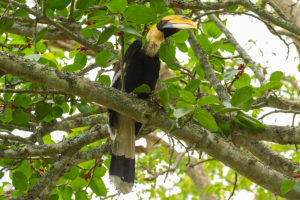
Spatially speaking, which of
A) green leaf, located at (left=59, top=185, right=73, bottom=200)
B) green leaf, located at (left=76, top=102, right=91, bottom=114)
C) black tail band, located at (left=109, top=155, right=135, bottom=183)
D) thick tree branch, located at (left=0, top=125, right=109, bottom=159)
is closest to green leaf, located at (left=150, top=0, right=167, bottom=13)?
green leaf, located at (left=76, top=102, right=91, bottom=114)

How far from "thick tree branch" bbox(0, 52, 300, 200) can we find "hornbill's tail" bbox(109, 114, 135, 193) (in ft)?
2.66

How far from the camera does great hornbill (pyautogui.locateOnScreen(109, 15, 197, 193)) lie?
2877 millimetres

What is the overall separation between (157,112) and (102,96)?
1.27 ft

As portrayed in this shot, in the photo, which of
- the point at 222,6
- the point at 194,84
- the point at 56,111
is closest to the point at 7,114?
the point at 56,111

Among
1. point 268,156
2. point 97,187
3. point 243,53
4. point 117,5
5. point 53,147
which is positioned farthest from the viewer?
point 243,53

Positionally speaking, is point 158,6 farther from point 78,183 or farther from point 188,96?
point 78,183

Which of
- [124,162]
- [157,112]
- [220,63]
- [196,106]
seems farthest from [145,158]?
[196,106]

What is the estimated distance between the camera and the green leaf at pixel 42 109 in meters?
2.62

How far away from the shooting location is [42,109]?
2.62m

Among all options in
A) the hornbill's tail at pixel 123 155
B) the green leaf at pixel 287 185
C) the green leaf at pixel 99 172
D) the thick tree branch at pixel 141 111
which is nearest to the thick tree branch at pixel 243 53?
the thick tree branch at pixel 141 111

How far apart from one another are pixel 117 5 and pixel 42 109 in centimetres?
117

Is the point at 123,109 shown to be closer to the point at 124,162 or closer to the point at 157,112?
the point at 157,112

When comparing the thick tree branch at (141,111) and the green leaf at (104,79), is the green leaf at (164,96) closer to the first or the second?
the thick tree branch at (141,111)

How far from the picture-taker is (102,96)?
1961 millimetres
